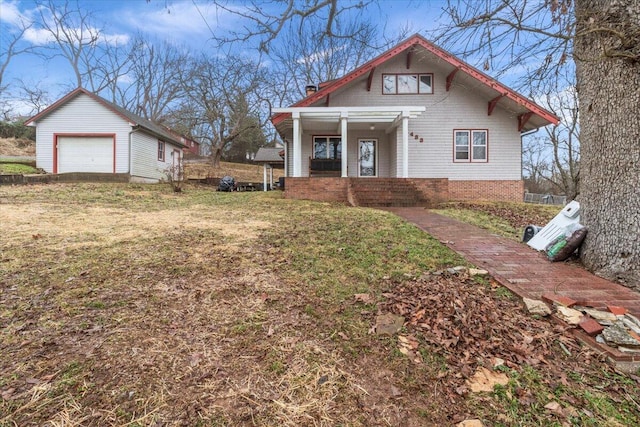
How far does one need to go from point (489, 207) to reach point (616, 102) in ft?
21.9

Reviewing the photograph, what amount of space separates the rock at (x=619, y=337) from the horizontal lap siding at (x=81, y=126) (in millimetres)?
18135

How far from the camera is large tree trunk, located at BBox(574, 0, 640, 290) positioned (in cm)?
321

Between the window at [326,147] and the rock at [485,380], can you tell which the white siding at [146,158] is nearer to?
the window at [326,147]

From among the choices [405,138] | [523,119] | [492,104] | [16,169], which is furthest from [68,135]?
[523,119]

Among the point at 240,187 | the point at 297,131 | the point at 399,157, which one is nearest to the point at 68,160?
the point at 240,187

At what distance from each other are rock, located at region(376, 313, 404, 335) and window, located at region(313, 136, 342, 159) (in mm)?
12000

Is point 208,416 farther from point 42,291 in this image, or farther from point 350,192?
point 350,192

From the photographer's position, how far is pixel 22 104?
2819 cm

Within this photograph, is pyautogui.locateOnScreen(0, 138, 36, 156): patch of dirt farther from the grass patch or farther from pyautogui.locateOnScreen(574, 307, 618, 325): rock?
pyautogui.locateOnScreen(574, 307, 618, 325): rock

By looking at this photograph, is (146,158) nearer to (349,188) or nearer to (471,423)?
(349,188)

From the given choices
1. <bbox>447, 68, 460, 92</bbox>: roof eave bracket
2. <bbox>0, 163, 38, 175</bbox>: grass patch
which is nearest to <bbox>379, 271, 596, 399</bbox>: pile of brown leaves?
<bbox>447, 68, 460, 92</bbox>: roof eave bracket

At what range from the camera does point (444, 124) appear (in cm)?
1304

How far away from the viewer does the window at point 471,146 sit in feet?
42.8

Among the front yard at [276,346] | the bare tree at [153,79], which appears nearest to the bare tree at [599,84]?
the front yard at [276,346]
